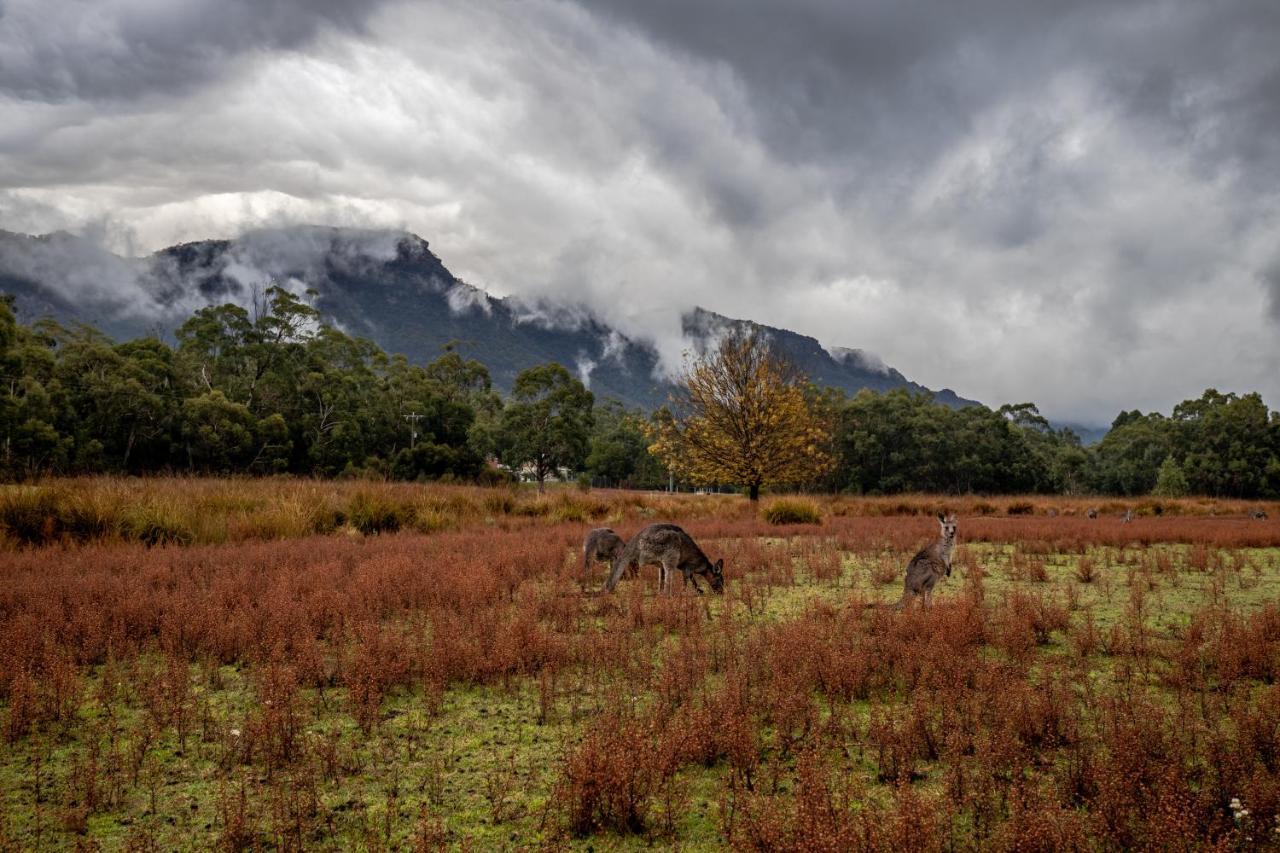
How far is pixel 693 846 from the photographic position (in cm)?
339

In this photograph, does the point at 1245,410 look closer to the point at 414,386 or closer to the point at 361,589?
the point at 414,386

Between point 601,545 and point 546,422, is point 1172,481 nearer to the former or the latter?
point 546,422

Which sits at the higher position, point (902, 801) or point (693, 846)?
point (902, 801)

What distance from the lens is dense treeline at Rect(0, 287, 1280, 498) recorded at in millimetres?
39938

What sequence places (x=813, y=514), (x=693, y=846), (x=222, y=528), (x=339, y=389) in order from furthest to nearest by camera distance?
(x=339, y=389) < (x=813, y=514) < (x=222, y=528) < (x=693, y=846)

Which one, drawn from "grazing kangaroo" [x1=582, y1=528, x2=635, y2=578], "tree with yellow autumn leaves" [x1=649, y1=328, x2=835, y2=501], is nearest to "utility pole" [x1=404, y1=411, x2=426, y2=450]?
"tree with yellow autumn leaves" [x1=649, y1=328, x2=835, y2=501]

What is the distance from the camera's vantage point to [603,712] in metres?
4.73

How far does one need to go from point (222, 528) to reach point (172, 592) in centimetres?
539

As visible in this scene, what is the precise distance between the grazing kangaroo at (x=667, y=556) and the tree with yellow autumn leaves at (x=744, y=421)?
1861 centimetres

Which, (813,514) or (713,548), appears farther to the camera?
(813,514)

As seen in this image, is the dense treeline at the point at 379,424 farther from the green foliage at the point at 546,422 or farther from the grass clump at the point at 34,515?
the grass clump at the point at 34,515

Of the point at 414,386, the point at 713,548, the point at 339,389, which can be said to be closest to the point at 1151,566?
the point at 713,548

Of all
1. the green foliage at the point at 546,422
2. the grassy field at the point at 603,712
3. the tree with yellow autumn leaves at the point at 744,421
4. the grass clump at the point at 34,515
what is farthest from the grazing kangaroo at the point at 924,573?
the green foliage at the point at 546,422

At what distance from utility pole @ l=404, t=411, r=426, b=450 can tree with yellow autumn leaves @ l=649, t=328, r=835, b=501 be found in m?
32.7
